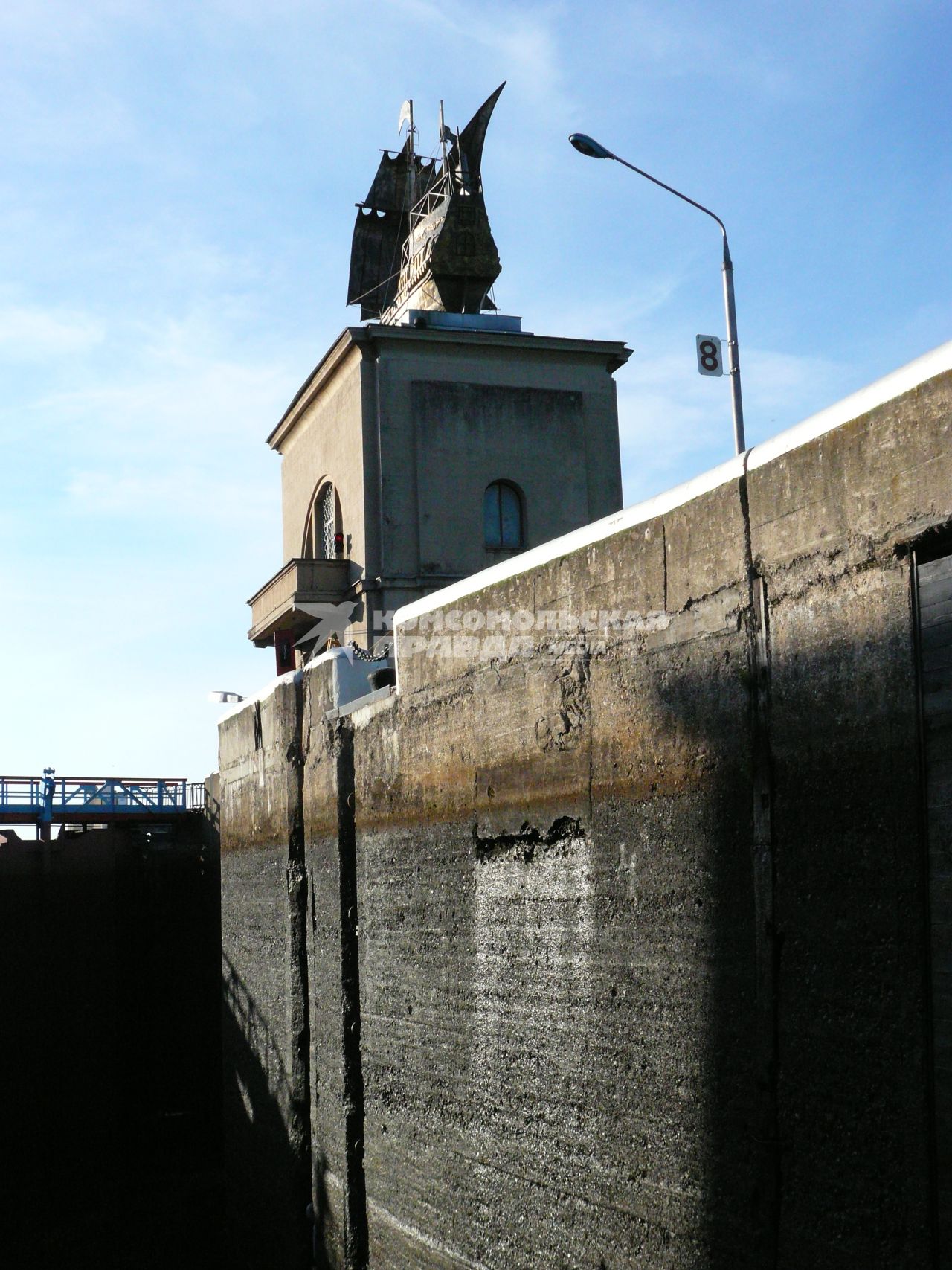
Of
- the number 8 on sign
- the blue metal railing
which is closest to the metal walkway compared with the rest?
the blue metal railing

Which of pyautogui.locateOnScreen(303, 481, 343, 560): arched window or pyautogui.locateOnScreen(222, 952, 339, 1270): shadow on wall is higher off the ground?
pyautogui.locateOnScreen(303, 481, 343, 560): arched window

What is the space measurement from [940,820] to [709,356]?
27.6 ft

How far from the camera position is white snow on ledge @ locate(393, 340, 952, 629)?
4.51 meters

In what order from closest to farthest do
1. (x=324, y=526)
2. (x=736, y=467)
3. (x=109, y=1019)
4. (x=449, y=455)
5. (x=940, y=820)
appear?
(x=940, y=820), (x=736, y=467), (x=109, y=1019), (x=449, y=455), (x=324, y=526)

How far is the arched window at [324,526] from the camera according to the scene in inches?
850

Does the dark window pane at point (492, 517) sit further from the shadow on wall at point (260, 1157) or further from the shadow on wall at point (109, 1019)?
the shadow on wall at point (260, 1157)

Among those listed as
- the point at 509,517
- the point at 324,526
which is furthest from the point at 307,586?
the point at 509,517

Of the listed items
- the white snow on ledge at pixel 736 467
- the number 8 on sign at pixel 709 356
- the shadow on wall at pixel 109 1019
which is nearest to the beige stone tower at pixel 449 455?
the shadow on wall at pixel 109 1019

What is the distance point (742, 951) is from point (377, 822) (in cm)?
400

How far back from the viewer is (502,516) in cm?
2061

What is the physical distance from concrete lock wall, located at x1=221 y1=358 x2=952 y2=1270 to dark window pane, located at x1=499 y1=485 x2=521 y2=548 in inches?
457

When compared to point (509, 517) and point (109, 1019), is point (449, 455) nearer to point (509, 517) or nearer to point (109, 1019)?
point (509, 517)

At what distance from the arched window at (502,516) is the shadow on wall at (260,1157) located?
345 inches

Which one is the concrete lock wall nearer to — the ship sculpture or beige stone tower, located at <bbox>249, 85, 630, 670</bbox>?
beige stone tower, located at <bbox>249, 85, 630, 670</bbox>
